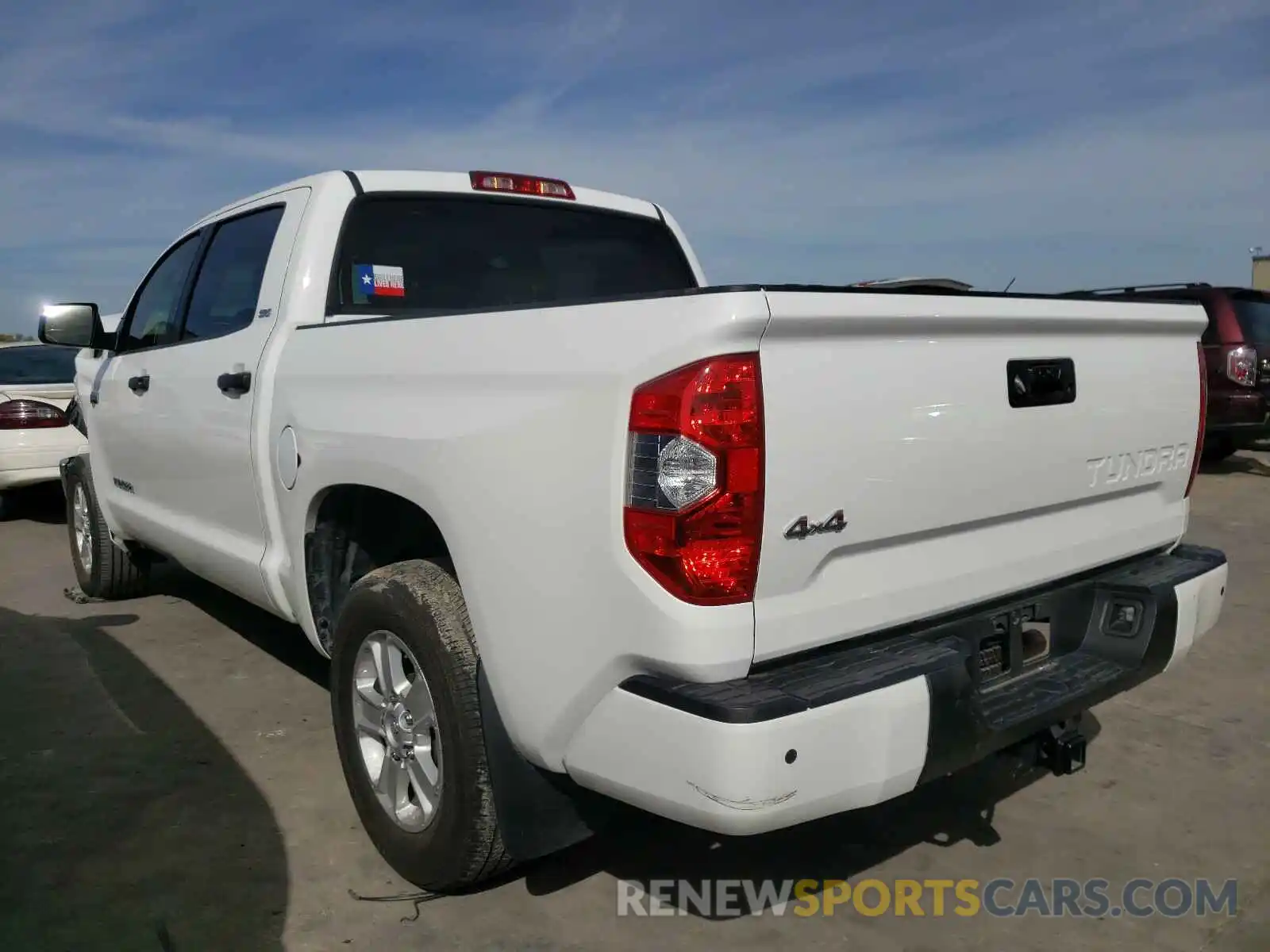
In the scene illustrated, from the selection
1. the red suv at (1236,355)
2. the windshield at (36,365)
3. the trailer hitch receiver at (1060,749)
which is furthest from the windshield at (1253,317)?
the windshield at (36,365)

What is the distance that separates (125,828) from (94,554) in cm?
294

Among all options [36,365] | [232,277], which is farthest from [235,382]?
[36,365]

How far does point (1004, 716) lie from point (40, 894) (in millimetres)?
2455

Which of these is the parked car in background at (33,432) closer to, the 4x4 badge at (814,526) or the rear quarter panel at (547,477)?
the rear quarter panel at (547,477)

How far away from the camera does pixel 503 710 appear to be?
234 cm

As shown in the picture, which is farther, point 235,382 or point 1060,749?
point 235,382

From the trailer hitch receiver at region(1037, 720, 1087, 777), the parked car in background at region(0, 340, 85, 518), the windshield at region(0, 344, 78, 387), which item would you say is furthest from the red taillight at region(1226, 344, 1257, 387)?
the windshield at region(0, 344, 78, 387)

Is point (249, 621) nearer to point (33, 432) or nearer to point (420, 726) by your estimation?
point (420, 726)

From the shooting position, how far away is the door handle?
3404mm

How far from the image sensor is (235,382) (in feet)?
A: 11.4

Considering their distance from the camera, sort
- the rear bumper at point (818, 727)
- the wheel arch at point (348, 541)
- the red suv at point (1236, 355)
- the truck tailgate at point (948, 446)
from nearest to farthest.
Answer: the rear bumper at point (818, 727) → the truck tailgate at point (948, 446) → the wheel arch at point (348, 541) → the red suv at point (1236, 355)

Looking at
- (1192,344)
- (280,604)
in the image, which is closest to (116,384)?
(280,604)

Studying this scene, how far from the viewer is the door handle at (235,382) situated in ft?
11.2

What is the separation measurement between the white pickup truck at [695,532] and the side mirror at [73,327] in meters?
1.64
